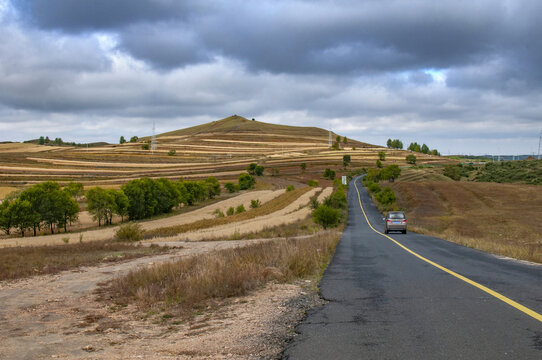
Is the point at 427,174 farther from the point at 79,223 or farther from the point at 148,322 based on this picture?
the point at 148,322

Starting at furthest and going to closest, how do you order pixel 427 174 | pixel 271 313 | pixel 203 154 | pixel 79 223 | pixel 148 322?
pixel 203 154 → pixel 427 174 → pixel 79 223 → pixel 148 322 → pixel 271 313

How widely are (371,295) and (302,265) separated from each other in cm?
376

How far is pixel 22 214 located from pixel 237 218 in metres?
32.3

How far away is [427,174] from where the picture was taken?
133m

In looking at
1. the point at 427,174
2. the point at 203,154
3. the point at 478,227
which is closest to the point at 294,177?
the point at 427,174

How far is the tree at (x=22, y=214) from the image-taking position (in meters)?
62.2

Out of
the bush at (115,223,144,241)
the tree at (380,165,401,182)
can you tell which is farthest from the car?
the tree at (380,165,401,182)

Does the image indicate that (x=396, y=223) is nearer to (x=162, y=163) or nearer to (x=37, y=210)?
(x=37, y=210)

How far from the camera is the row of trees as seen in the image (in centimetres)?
6234

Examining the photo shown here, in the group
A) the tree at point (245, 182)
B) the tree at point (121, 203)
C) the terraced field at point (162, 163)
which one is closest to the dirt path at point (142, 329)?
the tree at point (121, 203)

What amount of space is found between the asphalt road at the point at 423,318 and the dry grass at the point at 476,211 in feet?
28.5

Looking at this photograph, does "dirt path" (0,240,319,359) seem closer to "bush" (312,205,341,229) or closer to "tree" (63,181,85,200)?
"bush" (312,205,341,229)

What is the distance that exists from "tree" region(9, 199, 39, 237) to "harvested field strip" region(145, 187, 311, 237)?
79.3ft

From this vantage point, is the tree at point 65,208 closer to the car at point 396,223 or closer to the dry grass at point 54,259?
the dry grass at point 54,259
